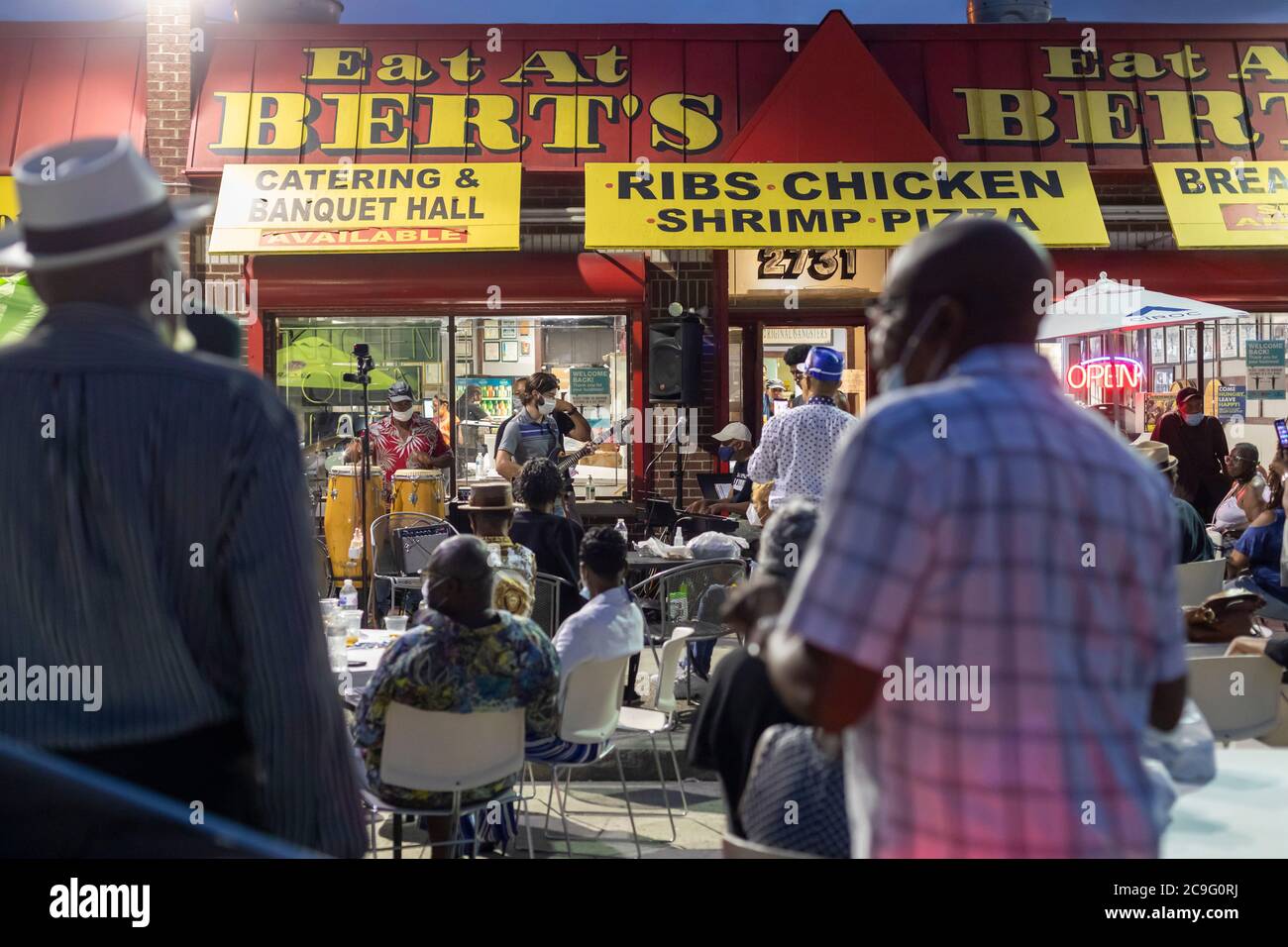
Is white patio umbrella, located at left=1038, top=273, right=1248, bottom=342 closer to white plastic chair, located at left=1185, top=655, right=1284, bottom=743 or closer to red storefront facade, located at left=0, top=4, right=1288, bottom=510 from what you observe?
red storefront facade, located at left=0, top=4, right=1288, bottom=510

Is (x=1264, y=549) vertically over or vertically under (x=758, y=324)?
under

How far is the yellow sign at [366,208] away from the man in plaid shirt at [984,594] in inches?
350

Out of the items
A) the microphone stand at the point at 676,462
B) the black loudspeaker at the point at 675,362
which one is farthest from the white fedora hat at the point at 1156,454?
the microphone stand at the point at 676,462

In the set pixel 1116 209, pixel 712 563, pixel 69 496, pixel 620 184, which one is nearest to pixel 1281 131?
pixel 1116 209

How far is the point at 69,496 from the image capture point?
6.22ft

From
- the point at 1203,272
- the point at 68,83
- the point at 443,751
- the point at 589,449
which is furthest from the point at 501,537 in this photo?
the point at 1203,272

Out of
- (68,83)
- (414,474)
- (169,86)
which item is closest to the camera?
(414,474)

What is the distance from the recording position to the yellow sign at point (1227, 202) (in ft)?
34.9

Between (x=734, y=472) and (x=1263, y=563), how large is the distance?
4.81 meters

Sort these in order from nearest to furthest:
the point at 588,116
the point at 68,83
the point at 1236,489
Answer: the point at 1236,489 → the point at 588,116 → the point at 68,83

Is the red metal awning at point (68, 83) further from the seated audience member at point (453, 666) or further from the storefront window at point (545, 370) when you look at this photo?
the seated audience member at point (453, 666)

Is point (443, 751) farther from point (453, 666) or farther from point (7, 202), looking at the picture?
A: point (7, 202)

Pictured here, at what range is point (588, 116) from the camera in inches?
459

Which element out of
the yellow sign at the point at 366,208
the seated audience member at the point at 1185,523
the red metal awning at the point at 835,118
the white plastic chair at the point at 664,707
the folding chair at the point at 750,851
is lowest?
the white plastic chair at the point at 664,707
